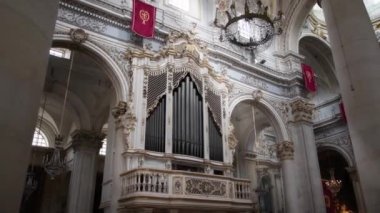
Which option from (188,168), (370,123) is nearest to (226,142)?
(188,168)

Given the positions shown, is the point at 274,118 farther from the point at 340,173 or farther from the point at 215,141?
the point at 340,173

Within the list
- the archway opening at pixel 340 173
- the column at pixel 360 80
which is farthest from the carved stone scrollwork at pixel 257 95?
the archway opening at pixel 340 173

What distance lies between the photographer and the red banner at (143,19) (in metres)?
10.2

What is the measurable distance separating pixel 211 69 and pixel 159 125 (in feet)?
9.74

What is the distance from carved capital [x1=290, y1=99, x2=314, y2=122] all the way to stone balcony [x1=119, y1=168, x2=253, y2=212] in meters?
5.67

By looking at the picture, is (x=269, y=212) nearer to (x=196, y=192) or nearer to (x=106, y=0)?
(x=196, y=192)

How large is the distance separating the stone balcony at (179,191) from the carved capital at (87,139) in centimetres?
582

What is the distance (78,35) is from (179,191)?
508cm

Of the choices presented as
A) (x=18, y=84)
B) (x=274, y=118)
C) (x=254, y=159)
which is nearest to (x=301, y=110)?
(x=274, y=118)

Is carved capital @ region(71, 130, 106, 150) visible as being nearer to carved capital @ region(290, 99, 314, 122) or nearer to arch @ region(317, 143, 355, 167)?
carved capital @ region(290, 99, 314, 122)

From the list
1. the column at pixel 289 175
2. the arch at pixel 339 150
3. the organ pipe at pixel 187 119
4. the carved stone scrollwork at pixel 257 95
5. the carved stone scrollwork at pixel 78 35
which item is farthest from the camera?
the arch at pixel 339 150

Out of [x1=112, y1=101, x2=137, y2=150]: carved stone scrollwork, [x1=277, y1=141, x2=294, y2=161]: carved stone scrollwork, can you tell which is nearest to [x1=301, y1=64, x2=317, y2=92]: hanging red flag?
[x1=277, y1=141, x2=294, y2=161]: carved stone scrollwork

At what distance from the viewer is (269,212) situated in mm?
16375

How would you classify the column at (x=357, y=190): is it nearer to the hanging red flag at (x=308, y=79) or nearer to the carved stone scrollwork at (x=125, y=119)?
the hanging red flag at (x=308, y=79)
